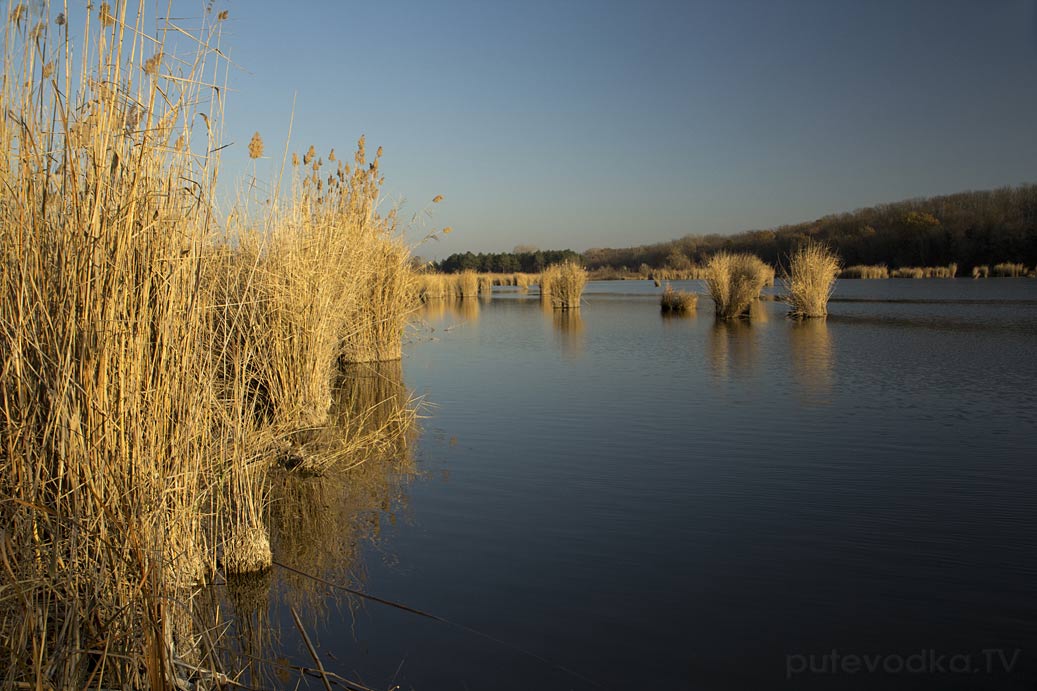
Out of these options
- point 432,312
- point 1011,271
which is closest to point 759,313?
point 432,312

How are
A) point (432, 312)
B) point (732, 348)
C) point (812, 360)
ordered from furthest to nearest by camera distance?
1. point (432, 312)
2. point (732, 348)
3. point (812, 360)

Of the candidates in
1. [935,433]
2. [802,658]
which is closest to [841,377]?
[935,433]

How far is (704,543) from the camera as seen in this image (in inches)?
142

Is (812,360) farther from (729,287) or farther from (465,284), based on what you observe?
(465,284)

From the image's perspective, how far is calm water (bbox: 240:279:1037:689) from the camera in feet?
8.47

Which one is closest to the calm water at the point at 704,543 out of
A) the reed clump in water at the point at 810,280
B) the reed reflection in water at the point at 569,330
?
the reed reflection in water at the point at 569,330

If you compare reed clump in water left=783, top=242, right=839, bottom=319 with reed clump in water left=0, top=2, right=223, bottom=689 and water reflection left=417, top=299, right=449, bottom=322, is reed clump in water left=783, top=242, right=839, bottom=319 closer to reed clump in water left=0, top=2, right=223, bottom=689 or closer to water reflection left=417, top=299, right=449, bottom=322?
water reflection left=417, top=299, right=449, bottom=322

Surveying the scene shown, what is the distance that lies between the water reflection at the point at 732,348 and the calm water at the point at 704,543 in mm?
1433

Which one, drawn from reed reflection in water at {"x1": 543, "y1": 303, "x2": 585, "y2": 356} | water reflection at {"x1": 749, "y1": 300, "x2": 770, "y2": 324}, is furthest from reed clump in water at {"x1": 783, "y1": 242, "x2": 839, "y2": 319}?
reed reflection in water at {"x1": 543, "y1": 303, "x2": 585, "y2": 356}

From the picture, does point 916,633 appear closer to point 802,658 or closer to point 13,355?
point 802,658

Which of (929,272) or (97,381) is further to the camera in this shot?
(929,272)

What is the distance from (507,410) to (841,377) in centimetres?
421

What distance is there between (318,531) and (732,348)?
29.6 ft

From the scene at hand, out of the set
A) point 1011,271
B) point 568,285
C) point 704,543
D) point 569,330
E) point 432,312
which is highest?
point 1011,271
